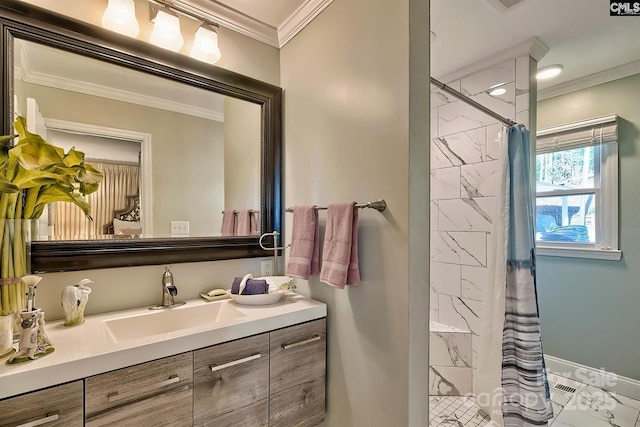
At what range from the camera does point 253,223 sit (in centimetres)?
178

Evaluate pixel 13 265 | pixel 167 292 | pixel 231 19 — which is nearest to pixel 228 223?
pixel 167 292

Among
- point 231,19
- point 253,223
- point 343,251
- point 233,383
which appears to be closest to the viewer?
point 233,383

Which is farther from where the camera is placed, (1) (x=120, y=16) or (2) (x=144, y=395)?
(1) (x=120, y=16)

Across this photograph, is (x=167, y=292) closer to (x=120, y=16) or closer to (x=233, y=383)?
(x=233, y=383)

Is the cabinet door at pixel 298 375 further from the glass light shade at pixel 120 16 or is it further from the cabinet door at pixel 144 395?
the glass light shade at pixel 120 16

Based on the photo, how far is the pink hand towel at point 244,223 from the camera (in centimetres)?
173

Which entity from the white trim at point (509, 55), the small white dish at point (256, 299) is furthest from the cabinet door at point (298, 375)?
the white trim at point (509, 55)

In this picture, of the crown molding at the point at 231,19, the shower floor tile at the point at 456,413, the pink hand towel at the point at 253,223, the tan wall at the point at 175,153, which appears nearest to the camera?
the tan wall at the point at 175,153

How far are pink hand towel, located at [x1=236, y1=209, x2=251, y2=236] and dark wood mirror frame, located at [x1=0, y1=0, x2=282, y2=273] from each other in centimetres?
4

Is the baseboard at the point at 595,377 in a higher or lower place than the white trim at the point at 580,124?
lower

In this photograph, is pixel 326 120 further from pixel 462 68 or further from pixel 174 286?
pixel 462 68

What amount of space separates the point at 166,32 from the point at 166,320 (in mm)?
1395

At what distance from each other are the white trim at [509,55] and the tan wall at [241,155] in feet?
5.84

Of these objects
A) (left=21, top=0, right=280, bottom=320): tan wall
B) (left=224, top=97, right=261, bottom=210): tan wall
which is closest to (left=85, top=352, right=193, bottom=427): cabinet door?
(left=21, top=0, right=280, bottom=320): tan wall
